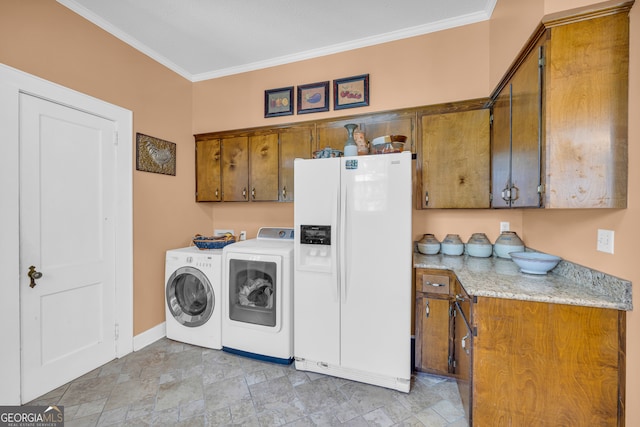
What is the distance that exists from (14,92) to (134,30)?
119 cm

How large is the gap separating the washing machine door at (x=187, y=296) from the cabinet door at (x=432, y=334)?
201cm

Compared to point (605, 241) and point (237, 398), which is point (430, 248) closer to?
point (605, 241)

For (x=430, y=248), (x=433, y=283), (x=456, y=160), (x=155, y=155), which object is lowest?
(x=433, y=283)

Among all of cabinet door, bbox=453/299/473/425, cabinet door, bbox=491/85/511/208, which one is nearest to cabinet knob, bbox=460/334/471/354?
cabinet door, bbox=453/299/473/425

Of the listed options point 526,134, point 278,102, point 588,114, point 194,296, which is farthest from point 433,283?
point 278,102

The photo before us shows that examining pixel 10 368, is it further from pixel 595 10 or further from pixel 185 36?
pixel 595 10

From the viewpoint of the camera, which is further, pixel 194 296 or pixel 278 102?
pixel 278 102

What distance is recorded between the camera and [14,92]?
1.77 m

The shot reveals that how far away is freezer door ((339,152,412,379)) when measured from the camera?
1.95 meters

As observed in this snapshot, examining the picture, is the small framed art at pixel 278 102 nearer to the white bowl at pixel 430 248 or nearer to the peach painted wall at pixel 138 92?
the peach painted wall at pixel 138 92

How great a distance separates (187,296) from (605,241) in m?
3.27

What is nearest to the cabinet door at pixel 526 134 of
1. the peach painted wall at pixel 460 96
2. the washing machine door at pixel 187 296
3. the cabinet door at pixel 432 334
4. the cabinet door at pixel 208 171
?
the peach painted wall at pixel 460 96

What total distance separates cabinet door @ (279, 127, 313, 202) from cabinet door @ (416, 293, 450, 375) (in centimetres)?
167

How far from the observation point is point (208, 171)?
128 inches
